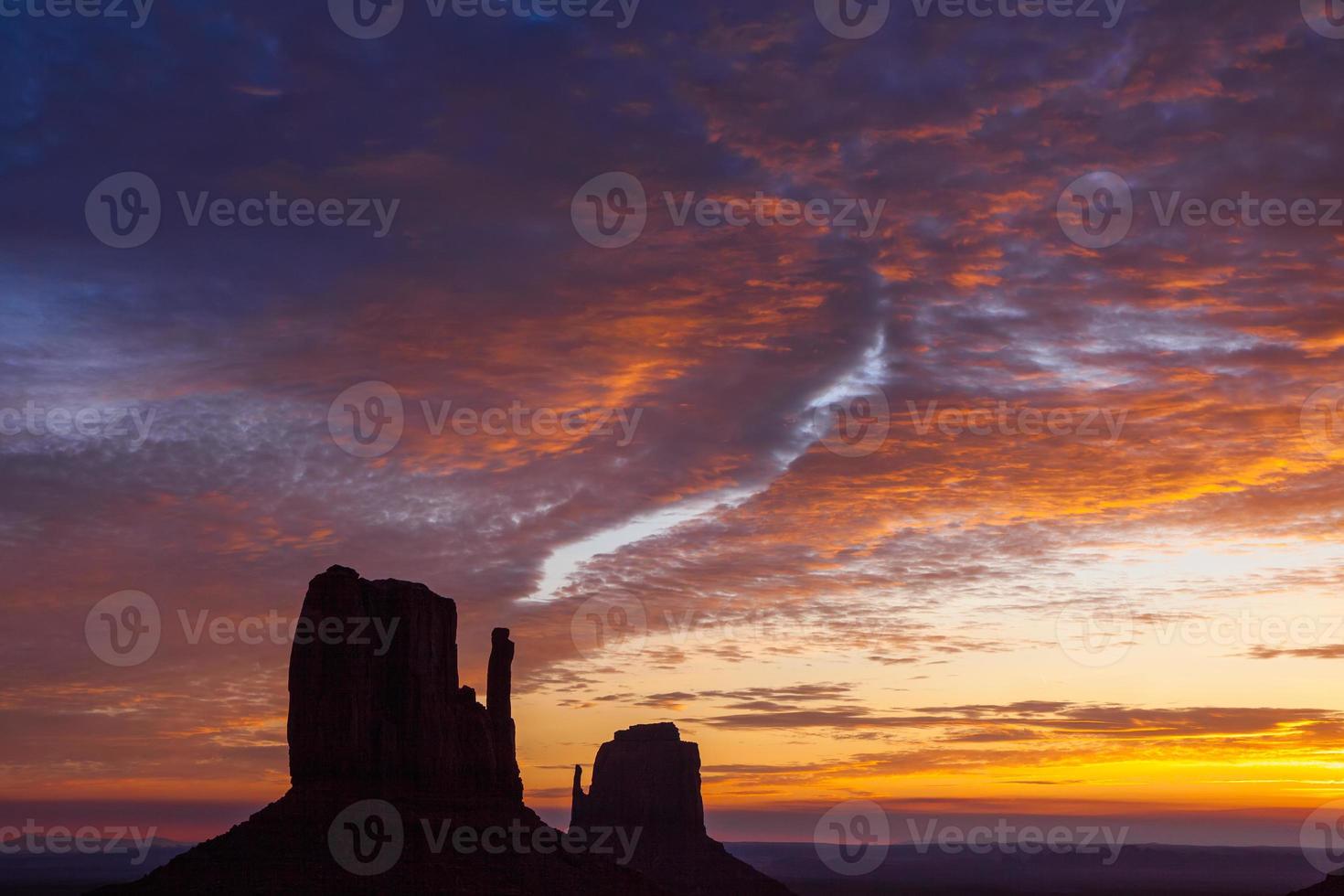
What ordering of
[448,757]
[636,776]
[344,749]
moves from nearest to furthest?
[344,749] → [448,757] → [636,776]

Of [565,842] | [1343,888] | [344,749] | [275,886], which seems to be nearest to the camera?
[275,886]

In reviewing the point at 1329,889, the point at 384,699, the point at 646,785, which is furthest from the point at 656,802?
the point at 1329,889

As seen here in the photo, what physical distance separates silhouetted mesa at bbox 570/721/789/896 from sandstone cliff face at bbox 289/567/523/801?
64957 millimetres

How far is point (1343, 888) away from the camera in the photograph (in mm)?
78125

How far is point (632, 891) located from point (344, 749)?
76.1ft

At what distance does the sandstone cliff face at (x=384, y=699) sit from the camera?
288ft

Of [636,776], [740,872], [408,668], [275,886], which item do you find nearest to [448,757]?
[408,668]

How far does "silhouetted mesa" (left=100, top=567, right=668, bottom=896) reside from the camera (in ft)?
250

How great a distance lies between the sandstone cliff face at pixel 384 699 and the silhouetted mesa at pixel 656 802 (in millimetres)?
64957

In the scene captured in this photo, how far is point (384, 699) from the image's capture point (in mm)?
91938

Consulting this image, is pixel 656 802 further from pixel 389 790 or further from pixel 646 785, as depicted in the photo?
pixel 389 790

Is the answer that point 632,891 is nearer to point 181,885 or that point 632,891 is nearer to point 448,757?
point 448,757

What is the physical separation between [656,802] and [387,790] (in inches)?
3451

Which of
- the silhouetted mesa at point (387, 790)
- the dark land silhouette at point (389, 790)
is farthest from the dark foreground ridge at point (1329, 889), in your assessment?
the silhouetted mesa at point (387, 790)
